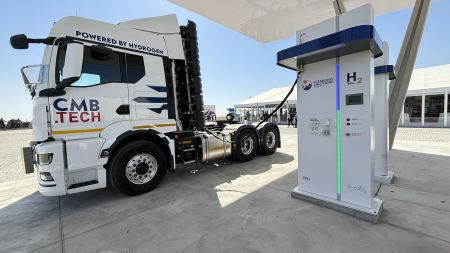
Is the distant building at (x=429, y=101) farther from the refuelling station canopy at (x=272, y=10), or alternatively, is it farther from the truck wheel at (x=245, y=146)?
the truck wheel at (x=245, y=146)

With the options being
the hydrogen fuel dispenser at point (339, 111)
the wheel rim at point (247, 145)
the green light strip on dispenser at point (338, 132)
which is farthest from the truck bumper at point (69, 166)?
the wheel rim at point (247, 145)

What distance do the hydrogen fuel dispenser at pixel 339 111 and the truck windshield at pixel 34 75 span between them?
3.61 m

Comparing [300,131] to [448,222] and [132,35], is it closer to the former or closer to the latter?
[448,222]

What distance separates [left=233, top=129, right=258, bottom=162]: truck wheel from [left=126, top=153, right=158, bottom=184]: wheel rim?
2618mm

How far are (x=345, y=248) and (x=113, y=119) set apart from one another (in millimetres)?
3772

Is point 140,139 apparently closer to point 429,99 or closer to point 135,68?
point 135,68

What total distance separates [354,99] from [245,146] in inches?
153

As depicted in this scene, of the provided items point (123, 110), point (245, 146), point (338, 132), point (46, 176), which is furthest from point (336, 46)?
point (46, 176)

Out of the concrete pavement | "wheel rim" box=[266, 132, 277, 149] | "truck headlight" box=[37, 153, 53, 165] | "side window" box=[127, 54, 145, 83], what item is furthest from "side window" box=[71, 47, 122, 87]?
"wheel rim" box=[266, 132, 277, 149]

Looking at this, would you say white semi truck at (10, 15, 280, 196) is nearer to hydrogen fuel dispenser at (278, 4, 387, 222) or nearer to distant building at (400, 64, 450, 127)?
hydrogen fuel dispenser at (278, 4, 387, 222)

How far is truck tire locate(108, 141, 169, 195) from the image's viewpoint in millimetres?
3629

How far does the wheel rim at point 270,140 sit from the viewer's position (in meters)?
7.07

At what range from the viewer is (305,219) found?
9.21 ft

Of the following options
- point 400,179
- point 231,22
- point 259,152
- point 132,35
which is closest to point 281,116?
point 231,22
